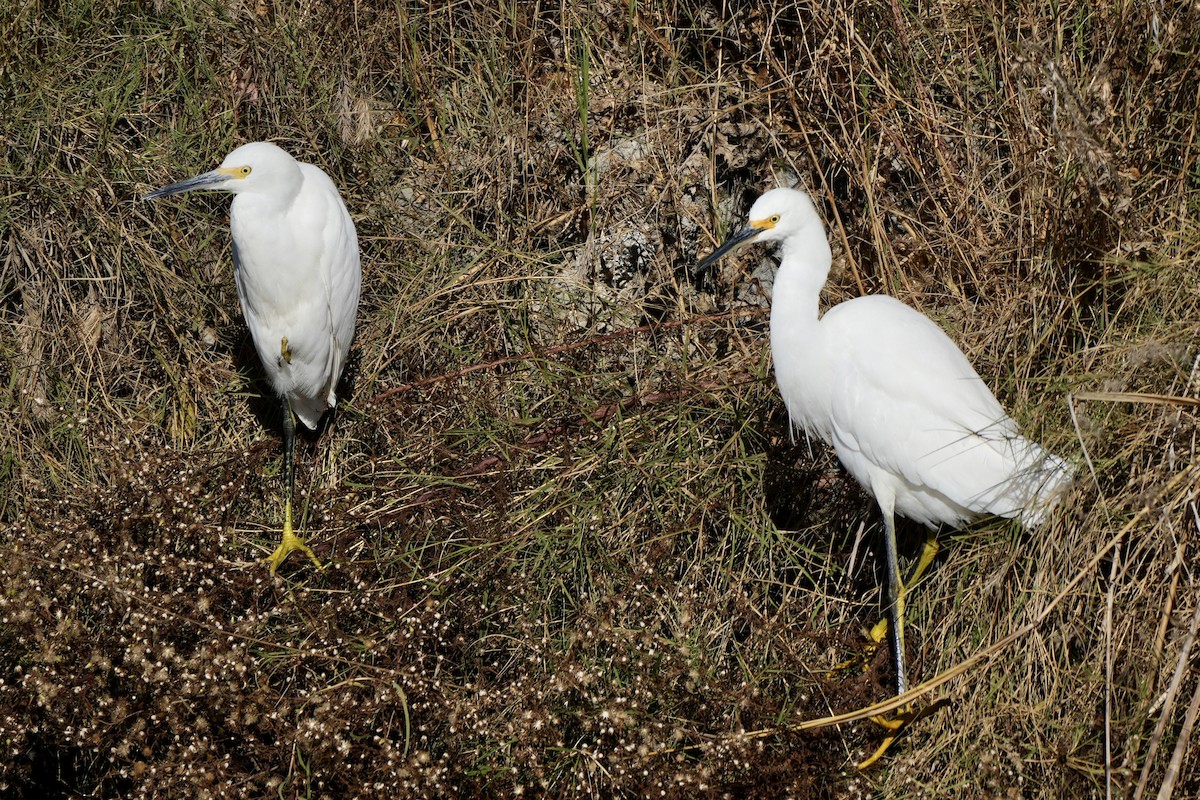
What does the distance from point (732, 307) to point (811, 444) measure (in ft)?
1.85

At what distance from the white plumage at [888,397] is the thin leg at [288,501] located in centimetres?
129

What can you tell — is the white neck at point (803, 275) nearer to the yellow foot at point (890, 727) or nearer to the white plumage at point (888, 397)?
the white plumage at point (888, 397)

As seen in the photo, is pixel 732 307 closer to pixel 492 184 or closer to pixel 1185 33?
pixel 492 184

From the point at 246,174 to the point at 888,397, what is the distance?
1697mm

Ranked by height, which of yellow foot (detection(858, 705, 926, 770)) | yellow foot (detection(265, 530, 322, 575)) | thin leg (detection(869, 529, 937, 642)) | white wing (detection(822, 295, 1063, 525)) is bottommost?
yellow foot (detection(265, 530, 322, 575))

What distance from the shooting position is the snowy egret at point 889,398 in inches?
97.9

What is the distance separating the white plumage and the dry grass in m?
0.11

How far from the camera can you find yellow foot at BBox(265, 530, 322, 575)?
2994 millimetres

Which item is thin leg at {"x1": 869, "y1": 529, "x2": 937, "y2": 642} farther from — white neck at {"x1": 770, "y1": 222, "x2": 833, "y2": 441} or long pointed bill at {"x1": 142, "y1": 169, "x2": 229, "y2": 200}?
long pointed bill at {"x1": 142, "y1": 169, "x2": 229, "y2": 200}

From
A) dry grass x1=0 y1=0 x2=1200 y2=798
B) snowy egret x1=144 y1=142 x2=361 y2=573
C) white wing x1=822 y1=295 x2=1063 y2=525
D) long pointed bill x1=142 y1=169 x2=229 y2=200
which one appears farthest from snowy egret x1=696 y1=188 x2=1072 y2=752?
long pointed bill x1=142 y1=169 x2=229 y2=200

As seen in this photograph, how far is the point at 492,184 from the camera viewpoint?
352cm

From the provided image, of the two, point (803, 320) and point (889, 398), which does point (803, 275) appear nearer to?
point (803, 320)

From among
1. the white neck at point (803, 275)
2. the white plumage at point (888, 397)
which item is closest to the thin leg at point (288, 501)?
the white plumage at point (888, 397)

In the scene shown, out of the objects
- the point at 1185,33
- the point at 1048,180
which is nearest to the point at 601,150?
the point at 1048,180
